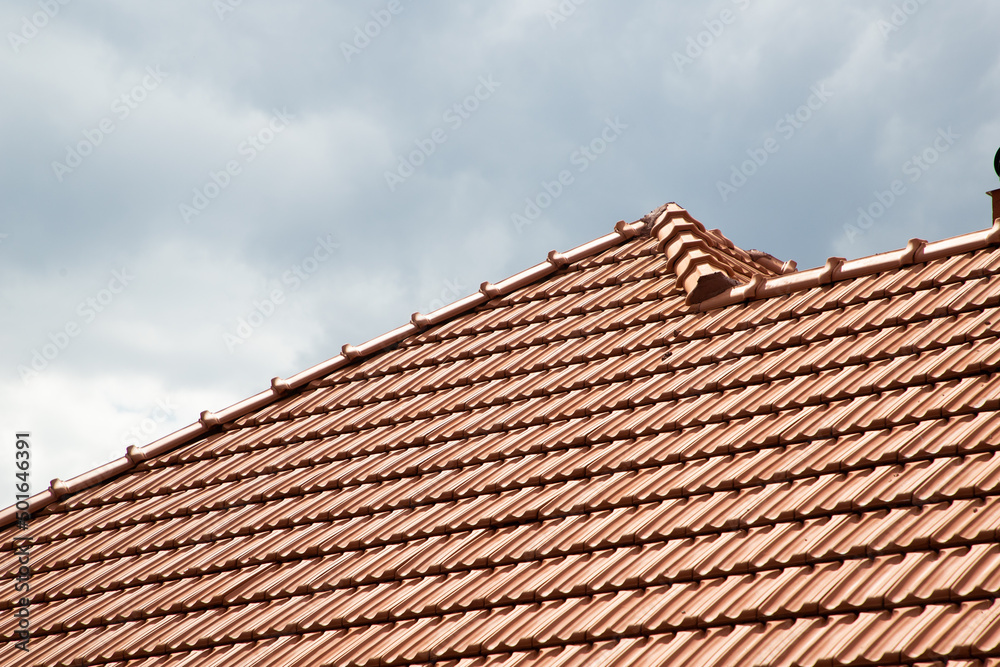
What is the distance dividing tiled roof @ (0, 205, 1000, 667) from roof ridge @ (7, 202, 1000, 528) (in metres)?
0.03

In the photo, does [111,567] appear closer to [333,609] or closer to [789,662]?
[333,609]

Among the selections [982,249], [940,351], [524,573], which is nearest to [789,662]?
[524,573]

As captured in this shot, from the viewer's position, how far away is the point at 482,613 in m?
4.68

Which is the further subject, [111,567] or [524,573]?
[111,567]

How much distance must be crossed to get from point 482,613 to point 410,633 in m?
0.35

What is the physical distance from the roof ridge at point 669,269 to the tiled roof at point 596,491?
3cm

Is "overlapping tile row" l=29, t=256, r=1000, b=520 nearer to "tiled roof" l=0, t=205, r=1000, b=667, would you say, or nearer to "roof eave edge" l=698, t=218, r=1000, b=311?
"tiled roof" l=0, t=205, r=1000, b=667

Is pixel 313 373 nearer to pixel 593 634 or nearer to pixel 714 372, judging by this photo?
pixel 714 372

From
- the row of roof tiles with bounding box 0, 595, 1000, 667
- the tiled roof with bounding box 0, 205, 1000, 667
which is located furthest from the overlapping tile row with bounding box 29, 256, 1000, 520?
the row of roof tiles with bounding box 0, 595, 1000, 667

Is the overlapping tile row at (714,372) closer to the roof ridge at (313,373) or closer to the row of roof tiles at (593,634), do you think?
the roof ridge at (313,373)

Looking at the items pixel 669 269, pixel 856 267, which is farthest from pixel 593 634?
pixel 669 269

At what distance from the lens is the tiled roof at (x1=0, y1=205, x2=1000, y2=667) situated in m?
4.07

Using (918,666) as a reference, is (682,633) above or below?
above

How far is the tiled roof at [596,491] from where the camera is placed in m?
4.07
